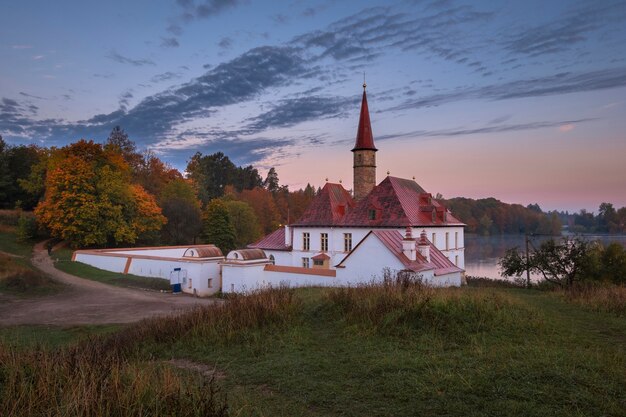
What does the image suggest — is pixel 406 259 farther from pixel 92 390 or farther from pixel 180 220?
pixel 180 220

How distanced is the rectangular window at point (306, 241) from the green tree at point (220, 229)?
17716 millimetres

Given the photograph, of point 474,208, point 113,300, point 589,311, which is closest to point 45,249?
point 113,300

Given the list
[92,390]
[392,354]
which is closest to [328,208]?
[392,354]

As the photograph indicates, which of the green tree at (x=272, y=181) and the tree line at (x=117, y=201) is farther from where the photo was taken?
Result: the green tree at (x=272, y=181)

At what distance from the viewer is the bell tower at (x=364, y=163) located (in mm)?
36062

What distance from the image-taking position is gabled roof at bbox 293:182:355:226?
109 ft

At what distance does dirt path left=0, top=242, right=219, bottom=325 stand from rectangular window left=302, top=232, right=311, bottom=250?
46.8 feet

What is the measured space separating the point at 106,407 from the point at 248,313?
5637mm

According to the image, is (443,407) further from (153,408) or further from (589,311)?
(589,311)

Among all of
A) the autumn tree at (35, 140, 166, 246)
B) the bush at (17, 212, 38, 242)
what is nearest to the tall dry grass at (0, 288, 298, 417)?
the autumn tree at (35, 140, 166, 246)

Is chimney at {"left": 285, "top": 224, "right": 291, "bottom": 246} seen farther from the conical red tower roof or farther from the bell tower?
the conical red tower roof

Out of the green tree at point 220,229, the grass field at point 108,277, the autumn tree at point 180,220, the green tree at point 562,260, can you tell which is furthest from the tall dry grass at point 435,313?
the green tree at point 220,229

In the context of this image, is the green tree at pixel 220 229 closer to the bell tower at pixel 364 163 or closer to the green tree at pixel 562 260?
the bell tower at pixel 364 163

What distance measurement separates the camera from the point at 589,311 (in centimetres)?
1211
